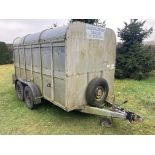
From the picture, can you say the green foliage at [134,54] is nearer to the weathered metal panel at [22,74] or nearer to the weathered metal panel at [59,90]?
the weathered metal panel at [22,74]

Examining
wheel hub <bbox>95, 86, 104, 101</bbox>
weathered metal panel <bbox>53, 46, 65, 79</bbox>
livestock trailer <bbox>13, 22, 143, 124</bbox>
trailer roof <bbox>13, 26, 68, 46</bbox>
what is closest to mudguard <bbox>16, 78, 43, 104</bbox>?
livestock trailer <bbox>13, 22, 143, 124</bbox>

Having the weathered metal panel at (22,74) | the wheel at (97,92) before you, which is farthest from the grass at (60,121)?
the weathered metal panel at (22,74)

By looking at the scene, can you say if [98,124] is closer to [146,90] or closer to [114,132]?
[114,132]

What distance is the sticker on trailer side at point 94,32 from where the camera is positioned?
475 centimetres

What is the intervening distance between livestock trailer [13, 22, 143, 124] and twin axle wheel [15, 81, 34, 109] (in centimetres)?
4

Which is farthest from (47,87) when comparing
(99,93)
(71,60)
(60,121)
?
(99,93)

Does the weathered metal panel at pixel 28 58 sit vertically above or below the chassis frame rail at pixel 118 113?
above

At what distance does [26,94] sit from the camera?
6559 mm

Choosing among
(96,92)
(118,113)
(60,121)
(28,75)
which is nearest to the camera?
(118,113)

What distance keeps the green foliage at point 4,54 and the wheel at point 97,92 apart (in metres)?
21.0

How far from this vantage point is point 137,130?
479 cm

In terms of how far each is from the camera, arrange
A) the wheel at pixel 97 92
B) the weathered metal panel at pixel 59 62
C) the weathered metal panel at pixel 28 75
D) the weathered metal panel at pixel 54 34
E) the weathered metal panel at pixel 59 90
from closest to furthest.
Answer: the weathered metal panel at pixel 54 34 < the weathered metal panel at pixel 59 62 < the weathered metal panel at pixel 59 90 < the wheel at pixel 97 92 < the weathered metal panel at pixel 28 75

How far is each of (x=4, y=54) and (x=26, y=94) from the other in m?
19.0

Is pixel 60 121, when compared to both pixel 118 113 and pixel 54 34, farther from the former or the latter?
pixel 54 34
